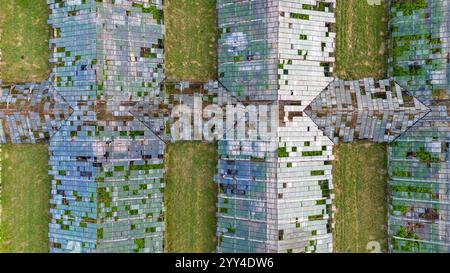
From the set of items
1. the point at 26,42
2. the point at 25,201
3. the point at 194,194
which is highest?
the point at 26,42

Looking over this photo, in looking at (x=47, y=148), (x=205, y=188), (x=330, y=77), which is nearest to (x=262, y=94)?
(x=330, y=77)

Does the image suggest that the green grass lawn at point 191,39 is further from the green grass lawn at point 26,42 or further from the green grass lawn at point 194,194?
the green grass lawn at point 26,42

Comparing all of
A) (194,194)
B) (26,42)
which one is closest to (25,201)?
(26,42)

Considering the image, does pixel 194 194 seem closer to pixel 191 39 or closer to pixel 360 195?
pixel 191 39

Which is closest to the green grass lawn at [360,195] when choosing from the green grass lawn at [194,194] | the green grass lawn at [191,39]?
the green grass lawn at [194,194]

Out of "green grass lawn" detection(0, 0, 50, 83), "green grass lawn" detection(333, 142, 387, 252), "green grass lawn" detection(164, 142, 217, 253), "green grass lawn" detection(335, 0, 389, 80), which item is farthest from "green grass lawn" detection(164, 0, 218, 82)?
"green grass lawn" detection(333, 142, 387, 252)

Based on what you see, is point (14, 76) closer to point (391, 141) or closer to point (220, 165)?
point (220, 165)

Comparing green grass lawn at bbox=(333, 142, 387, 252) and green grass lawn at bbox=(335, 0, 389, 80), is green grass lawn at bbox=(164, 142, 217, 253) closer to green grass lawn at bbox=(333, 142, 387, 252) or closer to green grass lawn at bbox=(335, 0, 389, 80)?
green grass lawn at bbox=(333, 142, 387, 252)
